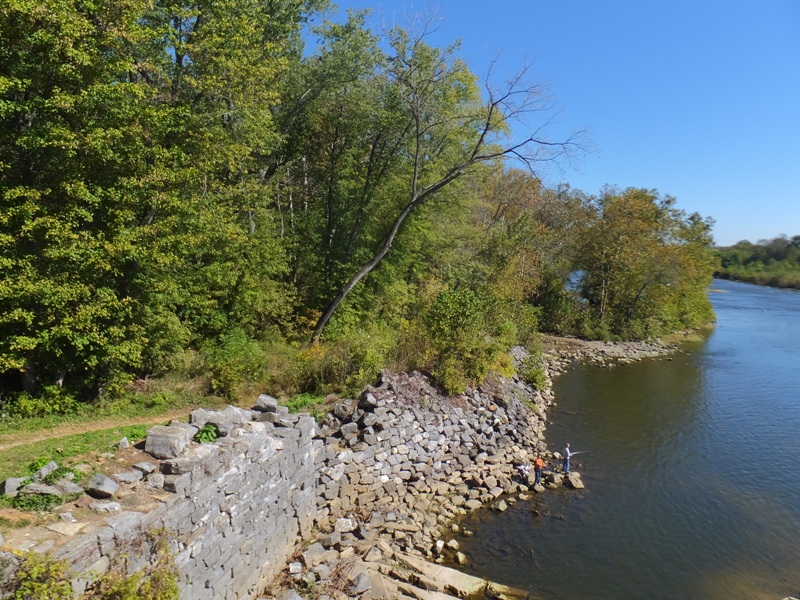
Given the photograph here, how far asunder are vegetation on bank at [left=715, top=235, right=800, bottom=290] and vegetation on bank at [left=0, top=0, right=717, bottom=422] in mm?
76196

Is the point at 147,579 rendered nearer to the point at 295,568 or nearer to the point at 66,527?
the point at 66,527

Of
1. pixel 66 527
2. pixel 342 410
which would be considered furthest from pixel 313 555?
pixel 66 527

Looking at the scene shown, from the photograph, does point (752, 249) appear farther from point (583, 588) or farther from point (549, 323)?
point (583, 588)

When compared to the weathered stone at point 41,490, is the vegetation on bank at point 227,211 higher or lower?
higher

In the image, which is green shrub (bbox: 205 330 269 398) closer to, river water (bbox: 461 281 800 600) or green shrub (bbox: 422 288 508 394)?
green shrub (bbox: 422 288 508 394)

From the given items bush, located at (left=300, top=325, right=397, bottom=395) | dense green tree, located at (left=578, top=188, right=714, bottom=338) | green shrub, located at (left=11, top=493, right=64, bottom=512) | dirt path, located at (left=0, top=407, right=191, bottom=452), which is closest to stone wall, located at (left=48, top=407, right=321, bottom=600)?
green shrub, located at (left=11, top=493, right=64, bottom=512)

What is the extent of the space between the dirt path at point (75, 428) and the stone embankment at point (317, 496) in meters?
2.88

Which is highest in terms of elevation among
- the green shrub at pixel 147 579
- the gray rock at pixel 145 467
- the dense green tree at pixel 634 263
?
the dense green tree at pixel 634 263

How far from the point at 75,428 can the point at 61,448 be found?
2.37 metres

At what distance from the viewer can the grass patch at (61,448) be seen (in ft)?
25.1

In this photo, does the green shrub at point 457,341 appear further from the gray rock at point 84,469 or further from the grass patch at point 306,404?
the gray rock at point 84,469

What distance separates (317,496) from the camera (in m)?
10.9

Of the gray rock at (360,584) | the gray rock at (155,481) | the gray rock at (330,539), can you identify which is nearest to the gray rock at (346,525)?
the gray rock at (330,539)

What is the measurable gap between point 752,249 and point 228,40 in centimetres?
10866
